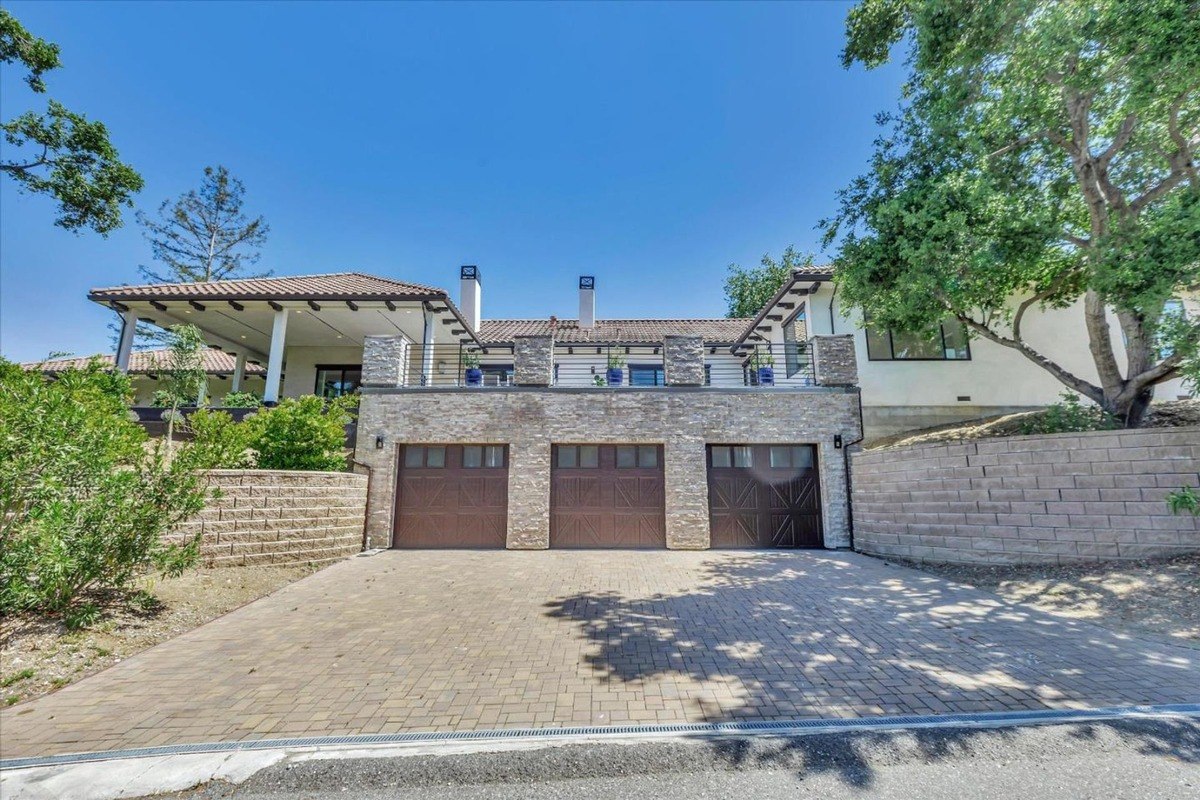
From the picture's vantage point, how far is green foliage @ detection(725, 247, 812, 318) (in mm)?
29688

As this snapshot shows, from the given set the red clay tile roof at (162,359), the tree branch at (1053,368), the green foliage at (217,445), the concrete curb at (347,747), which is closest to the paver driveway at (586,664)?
the concrete curb at (347,747)

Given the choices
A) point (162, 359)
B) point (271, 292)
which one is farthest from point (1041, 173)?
point (162, 359)

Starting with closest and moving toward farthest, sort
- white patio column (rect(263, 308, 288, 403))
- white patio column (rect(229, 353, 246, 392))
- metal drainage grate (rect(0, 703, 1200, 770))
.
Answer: metal drainage grate (rect(0, 703, 1200, 770)), white patio column (rect(263, 308, 288, 403)), white patio column (rect(229, 353, 246, 392))

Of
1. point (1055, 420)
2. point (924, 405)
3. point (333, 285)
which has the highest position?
point (333, 285)

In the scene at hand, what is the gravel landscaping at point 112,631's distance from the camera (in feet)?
13.4

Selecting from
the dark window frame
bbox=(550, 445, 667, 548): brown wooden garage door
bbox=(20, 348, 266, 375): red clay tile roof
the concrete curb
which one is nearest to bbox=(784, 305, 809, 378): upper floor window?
the dark window frame

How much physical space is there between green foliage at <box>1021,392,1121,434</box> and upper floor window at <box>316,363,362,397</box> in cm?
2064

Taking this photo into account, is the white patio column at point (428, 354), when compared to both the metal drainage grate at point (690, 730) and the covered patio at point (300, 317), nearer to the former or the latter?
Result: the covered patio at point (300, 317)

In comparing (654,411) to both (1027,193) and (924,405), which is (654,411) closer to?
(924,405)

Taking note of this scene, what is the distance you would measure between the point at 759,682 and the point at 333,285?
1589 centimetres

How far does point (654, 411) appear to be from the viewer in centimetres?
1101

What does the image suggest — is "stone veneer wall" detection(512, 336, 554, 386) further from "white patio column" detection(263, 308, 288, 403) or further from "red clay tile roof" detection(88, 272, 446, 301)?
"white patio column" detection(263, 308, 288, 403)

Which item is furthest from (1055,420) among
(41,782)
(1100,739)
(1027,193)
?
(41,782)

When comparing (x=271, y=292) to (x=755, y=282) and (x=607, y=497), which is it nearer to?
(x=607, y=497)
